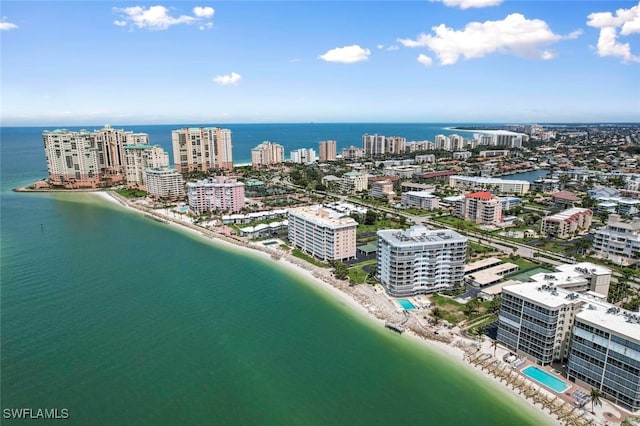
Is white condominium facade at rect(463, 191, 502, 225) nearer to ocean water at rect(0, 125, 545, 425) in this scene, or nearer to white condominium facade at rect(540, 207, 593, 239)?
white condominium facade at rect(540, 207, 593, 239)

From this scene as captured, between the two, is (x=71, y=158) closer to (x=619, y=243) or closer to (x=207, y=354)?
(x=207, y=354)

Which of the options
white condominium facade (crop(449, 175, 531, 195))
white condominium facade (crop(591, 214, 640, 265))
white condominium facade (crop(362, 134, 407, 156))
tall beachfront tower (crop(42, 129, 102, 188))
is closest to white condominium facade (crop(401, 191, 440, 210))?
white condominium facade (crop(449, 175, 531, 195))

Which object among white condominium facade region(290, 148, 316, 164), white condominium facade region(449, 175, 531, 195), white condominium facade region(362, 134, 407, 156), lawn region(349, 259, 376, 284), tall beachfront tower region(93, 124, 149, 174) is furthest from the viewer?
white condominium facade region(362, 134, 407, 156)

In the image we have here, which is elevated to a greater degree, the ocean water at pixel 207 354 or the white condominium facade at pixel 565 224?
the white condominium facade at pixel 565 224

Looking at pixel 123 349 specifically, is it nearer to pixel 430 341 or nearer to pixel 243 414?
pixel 243 414

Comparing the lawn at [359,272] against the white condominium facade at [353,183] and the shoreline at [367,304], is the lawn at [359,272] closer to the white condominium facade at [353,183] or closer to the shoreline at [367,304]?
the shoreline at [367,304]

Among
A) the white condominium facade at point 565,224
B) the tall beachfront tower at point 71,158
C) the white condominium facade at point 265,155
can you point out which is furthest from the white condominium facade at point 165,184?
the white condominium facade at point 565,224
